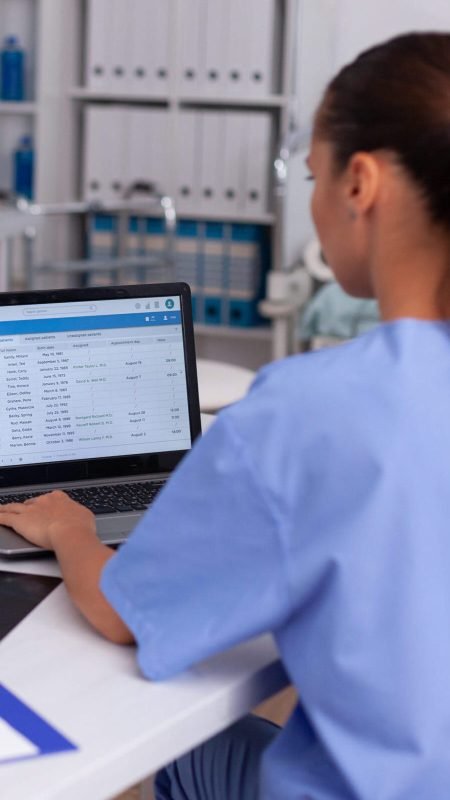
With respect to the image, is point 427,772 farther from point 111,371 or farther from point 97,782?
point 111,371

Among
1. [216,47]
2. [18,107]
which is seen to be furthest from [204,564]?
[18,107]

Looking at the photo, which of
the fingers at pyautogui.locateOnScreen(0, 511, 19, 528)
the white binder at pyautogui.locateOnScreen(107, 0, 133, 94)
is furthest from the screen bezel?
the white binder at pyautogui.locateOnScreen(107, 0, 133, 94)

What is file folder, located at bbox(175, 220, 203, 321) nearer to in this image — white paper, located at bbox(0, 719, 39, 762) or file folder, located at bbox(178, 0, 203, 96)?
file folder, located at bbox(178, 0, 203, 96)

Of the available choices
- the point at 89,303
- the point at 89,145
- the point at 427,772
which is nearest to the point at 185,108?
the point at 89,145

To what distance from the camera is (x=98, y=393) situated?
4.83ft

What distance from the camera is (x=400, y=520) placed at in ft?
3.00

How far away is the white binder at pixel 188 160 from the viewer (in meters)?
4.31

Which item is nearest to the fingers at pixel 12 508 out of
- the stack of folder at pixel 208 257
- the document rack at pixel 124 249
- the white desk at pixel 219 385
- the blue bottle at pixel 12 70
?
the white desk at pixel 219 385

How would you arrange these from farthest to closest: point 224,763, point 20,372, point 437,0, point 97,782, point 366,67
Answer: point 437,0, point 20,372, point 224,763, point 366,67, point 97,782

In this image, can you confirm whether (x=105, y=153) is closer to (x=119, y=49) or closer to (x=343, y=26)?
(x=119, y=49)

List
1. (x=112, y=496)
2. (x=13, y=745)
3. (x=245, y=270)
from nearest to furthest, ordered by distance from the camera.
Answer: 1. (x=13, y=745)
2. (x=112, y=496)
3. (x=245, y=270)

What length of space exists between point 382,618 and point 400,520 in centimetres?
8

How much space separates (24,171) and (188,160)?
70 cm

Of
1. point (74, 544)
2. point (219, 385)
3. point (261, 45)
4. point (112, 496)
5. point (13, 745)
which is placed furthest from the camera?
point (261, 45)
